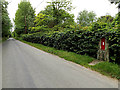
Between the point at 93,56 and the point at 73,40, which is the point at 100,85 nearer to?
the point at 93,56

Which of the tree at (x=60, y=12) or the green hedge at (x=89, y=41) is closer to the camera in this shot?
the green hedge at (x=89, y=41)

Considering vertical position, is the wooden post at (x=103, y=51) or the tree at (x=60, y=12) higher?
the tree at (x=60, y=12)

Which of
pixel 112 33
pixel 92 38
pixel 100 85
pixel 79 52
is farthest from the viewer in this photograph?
pixel 79 52

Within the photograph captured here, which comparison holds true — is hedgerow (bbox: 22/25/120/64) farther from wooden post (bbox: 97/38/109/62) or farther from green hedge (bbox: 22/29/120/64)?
wooden post (bbox: 97/38/109/62)

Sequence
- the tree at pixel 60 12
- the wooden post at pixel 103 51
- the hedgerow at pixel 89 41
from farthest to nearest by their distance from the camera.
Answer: the tree at pixel 60 12 < the wooden post at pixel 103 51 < the hedgerow at pixel 89 41

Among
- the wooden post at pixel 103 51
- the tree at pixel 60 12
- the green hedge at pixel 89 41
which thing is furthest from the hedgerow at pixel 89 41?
the tree at pixel 60 12

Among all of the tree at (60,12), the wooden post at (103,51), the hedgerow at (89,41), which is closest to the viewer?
the hedgerow at (89,41)

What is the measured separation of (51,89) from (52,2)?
18228 millimetres

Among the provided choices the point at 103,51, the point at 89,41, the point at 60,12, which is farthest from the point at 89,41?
the point at 60,12

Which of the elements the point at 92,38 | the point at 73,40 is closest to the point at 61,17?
the point at 73,40

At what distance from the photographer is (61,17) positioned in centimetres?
1830

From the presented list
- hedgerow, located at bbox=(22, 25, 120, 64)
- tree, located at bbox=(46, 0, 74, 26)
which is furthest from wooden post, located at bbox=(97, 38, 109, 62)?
tree, located at bbox=(46, 0, 74, 26)

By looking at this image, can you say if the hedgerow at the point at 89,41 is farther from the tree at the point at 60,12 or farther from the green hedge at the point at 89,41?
the tree at the point at 60,12

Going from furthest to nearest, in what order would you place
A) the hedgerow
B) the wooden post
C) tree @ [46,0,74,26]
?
tree @ [46,0,74,26], the wooden post, the hedgerow
